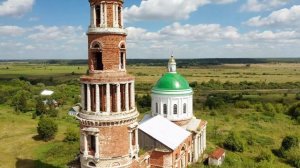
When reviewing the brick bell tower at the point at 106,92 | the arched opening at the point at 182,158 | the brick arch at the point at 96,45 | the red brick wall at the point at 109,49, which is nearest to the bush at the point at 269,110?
the arched opening at the point at 182,158

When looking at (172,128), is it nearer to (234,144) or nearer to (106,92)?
Answer: (234,144)

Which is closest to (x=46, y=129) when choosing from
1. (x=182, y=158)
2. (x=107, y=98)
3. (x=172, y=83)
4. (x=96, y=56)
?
(x=172, y=83)

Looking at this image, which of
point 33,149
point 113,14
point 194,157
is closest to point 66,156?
point 33,149

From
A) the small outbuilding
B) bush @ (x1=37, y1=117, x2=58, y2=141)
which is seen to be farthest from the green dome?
bush @ (x1=37, y1=117, x2=58, y2=141)

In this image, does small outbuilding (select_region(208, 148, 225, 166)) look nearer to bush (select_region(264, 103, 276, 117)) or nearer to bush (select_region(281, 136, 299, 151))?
bush (select_region(281, 136, 299, 151))

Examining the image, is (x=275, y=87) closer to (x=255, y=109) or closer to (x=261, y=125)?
(x=255, y=109)

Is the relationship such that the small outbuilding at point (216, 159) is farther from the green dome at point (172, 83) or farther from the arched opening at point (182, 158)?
the green dome at point (172, 83)
